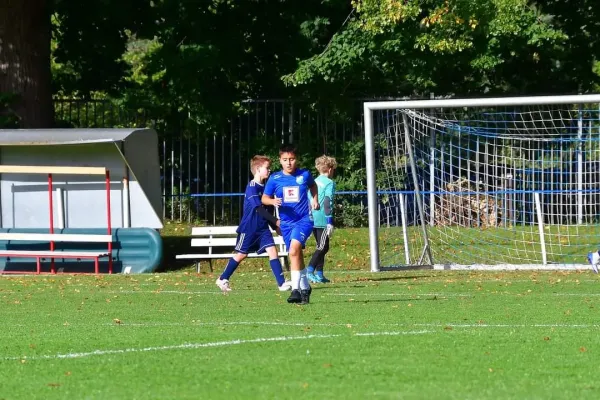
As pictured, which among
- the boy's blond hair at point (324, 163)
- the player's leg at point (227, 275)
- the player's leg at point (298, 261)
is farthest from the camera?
the boy's blond hair at point (324, 163)

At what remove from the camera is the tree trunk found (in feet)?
74.6

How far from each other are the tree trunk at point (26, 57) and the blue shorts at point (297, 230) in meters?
11.8

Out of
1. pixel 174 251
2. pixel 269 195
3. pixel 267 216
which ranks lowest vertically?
pixel 174 251

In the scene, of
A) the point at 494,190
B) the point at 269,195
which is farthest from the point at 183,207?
the point at 269,195

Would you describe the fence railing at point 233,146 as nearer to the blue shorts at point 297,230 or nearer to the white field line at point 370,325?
the blue shorts at point 297,230

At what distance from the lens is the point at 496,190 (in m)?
21.4

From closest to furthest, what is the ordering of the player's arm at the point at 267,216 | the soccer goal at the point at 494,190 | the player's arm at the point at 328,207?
the player's arm at the point at 267,216 → the player's arm at the point at 328,207 → the soccer goal at the point at 494,190

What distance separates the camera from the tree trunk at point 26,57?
22.8 metres

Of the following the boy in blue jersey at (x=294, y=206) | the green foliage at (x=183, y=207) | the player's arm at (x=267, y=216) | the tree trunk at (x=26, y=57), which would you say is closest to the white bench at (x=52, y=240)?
the tree trunk at (x=26, y=57)

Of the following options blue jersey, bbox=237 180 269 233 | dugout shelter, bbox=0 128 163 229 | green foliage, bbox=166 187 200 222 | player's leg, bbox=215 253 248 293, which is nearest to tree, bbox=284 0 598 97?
green foliage, bbox=166 187 200 222

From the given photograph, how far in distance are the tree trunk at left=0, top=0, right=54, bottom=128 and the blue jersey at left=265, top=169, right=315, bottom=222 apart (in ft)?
37.9

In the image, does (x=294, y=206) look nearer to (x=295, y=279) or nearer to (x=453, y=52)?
(x=295, y=279)

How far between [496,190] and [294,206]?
962 centimetres

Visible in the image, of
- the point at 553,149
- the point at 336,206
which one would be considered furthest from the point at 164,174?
the point at 553,149
